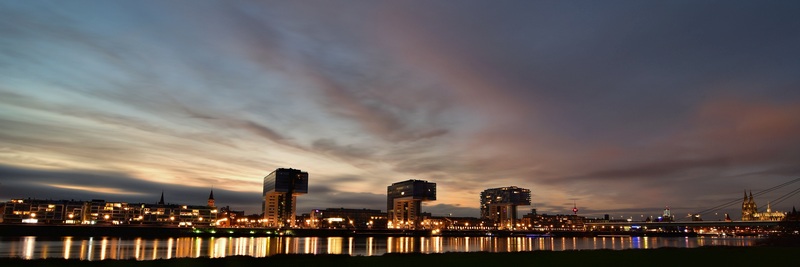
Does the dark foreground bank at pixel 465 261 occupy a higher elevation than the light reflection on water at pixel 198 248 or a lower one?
higher

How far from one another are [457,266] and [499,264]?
2699mm

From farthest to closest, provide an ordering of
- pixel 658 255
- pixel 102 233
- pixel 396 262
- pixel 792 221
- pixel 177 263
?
pixel 102 233
pixel 792 221
pixel 658 255
pixel 396 262
pixel 177 263

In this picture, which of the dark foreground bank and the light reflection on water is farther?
the light reflection on water

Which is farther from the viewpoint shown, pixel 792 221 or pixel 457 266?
pixel 792 221

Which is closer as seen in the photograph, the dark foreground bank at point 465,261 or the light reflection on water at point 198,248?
the dark foreground bank at point 465,261

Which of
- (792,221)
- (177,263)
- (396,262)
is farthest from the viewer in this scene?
(792,221)

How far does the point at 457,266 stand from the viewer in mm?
32250

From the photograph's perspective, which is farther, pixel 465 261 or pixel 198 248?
pixel 198 248

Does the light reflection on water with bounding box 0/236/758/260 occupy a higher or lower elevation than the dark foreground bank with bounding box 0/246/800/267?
lower

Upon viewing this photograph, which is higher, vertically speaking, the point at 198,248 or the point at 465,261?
the point at 465,261

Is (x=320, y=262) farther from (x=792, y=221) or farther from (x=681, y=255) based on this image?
(x=792, y=221)

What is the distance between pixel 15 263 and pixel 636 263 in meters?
39.2

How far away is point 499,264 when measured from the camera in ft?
107

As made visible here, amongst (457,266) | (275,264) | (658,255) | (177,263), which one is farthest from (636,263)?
(177,263)
